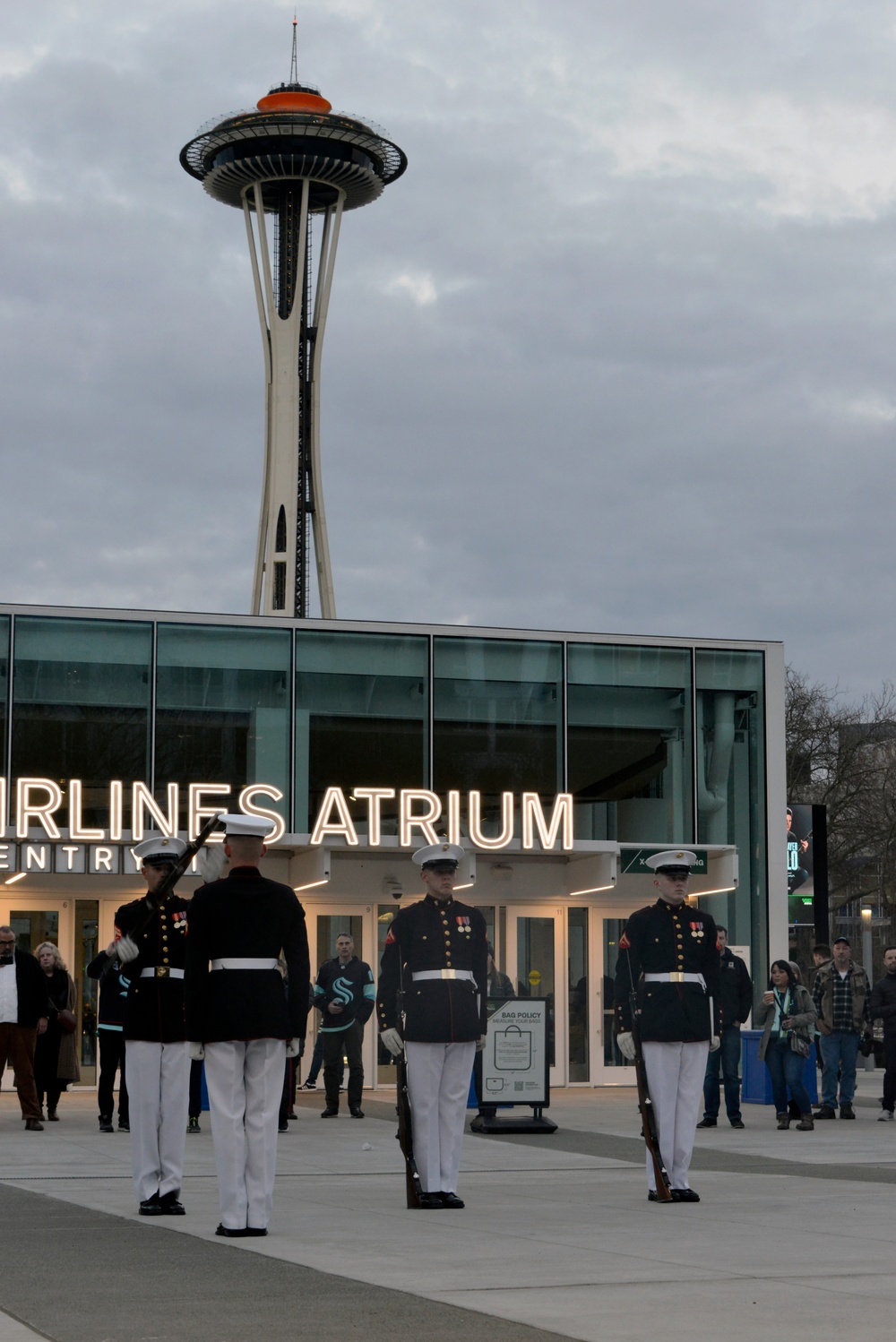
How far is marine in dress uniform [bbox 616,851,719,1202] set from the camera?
409 inches

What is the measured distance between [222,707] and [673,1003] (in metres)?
14.9

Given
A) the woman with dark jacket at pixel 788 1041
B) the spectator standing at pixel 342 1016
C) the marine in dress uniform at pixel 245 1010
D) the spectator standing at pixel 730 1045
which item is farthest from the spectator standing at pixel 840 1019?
the marine in dress uniform at pixel 245 1010

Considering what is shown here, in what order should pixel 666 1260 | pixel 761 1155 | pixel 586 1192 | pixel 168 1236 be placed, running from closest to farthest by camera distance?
pixel 666 1260, pixel 168 1236, pixel 586 1192, pixel 761 1155

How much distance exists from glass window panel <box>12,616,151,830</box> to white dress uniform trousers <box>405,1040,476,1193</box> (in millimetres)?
14406

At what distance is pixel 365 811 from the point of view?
24.6 metres

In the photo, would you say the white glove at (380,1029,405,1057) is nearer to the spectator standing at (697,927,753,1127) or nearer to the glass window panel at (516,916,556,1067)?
the spectator standing at (697,927,753,1127)

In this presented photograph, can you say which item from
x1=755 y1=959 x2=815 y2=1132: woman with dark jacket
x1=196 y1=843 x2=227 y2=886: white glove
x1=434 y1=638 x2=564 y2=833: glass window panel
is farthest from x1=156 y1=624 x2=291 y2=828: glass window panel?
Result: x1=196 y1=843 x2=227 y2=886: white glove

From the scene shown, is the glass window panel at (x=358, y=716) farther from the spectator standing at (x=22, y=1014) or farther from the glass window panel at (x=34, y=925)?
the spectator standing at (x=22, y=1014)

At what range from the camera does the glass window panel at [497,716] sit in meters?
25.6

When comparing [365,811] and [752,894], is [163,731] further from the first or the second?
[752,894]

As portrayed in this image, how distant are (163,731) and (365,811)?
2.78 m

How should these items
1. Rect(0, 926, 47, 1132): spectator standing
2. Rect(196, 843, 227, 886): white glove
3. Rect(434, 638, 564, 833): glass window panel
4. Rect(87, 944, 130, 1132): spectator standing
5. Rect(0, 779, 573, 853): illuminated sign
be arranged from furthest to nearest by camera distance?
Rect(434, 638, 564, 833): glass window panel, Rect(0, 779, 573, 853): illuminated sign, Rect(0, 926, 47, 1132): spectator standing, Rect(87, 944, 130, 1132): spectator standing, Rect(196, 843, 227, 886): white glove

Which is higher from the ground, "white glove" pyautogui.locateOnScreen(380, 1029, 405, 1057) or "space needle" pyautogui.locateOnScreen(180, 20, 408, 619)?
"space needle" pyautogui.locateOnScreen(180, 20, 408, 619)

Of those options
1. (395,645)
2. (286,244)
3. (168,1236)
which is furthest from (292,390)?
(168,1236)
